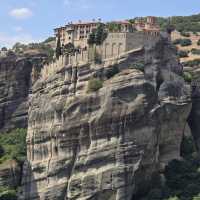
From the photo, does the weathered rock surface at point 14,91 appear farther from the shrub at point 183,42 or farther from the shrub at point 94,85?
the shrub at point 183,42

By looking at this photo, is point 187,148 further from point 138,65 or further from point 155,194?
point 138,65

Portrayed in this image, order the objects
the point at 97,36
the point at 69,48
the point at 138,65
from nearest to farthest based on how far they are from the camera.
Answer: the point at 138,65 → the point at 97,36 → the point at 69,48

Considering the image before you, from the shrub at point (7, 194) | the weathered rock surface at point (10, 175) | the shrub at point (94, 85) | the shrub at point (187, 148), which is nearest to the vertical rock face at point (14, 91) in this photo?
the weathered rock surface at point (10, 175)

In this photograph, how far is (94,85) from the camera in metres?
84.0

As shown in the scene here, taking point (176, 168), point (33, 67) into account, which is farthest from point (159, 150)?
point (33, 67)

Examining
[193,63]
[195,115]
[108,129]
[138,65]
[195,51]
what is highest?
[195,51]

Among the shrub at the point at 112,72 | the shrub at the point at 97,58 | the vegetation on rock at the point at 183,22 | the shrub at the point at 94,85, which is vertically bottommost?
the shrub at the point at 94,85

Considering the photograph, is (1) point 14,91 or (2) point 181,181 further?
(1) point 14,91

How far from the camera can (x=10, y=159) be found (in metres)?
92.9

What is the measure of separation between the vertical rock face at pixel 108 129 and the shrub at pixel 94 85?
0.57m

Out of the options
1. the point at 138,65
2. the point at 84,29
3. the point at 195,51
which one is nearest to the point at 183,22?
the point at 195,51

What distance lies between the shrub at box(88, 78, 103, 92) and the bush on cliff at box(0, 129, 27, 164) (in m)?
12.7

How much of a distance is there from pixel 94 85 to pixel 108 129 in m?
4.44

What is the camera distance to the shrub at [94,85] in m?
83.8
